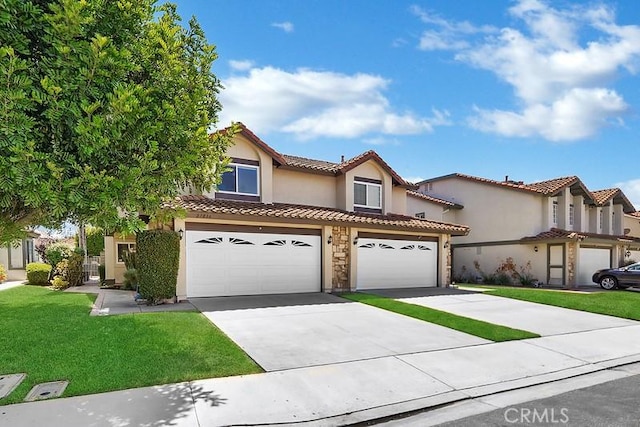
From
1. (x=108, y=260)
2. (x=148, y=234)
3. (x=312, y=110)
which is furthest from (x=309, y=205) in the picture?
(x=108, y=260)

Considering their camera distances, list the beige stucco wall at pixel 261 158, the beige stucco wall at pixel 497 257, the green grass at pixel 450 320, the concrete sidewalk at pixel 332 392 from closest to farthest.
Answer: the concrete sidewalk at pixel 332 392 → the green grass at pixel 450 320 → the beige stucco wall at pixel 261 158 → the beige stucco wall at pixel 497 257

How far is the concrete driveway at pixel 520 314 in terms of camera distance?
10112mm

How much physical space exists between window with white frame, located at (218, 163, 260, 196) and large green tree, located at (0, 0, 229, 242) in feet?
30.9

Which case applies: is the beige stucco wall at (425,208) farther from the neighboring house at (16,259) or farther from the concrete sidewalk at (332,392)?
the neighboring house at (16,259)

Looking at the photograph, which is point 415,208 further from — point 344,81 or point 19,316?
point 19,316

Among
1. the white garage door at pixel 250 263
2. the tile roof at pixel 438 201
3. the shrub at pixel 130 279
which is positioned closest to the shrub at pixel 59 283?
the shrub at pixel 130 279

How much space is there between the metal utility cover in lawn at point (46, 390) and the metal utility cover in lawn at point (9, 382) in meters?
0.29

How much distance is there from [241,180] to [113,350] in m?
9.53

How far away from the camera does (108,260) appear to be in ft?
59.9

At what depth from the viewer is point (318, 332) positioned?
8875 mm

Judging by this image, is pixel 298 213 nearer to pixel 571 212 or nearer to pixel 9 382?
pixel 9 382

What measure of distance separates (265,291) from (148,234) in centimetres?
466

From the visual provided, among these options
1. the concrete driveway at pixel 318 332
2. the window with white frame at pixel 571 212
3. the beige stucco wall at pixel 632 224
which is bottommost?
the concrete driveway at pixel 318 332

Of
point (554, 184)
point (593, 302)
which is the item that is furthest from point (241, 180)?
point (554, 184)
